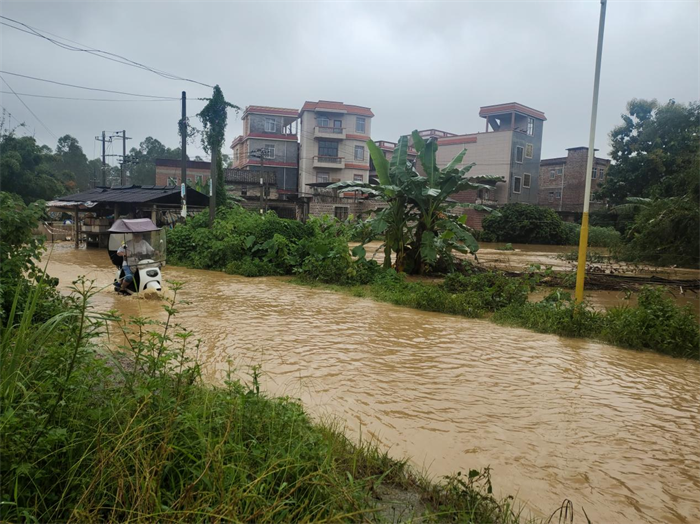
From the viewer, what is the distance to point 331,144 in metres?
48.2

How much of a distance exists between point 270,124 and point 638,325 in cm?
4725

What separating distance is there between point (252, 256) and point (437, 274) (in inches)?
233

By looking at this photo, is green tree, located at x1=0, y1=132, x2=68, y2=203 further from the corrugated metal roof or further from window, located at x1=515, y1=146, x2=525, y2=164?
window, located at x1=515, y1=146, x2=525, y2=164

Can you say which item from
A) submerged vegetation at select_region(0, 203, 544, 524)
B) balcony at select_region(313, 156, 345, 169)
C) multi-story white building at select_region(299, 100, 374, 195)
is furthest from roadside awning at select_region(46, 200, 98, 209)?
balcony at select_region(313, 156, 345, 169)

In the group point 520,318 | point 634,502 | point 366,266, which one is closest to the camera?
point 634,502

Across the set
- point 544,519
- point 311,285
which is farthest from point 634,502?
point 311,285

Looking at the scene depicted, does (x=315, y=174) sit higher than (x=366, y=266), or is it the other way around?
(x=315, y=174)

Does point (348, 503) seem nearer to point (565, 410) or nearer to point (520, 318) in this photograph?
point (565, 410)

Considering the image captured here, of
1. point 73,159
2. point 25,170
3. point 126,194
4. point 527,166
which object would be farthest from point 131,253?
point 73,159

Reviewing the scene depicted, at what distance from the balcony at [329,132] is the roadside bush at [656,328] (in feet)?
136

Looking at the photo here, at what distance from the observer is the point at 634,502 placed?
3338mm

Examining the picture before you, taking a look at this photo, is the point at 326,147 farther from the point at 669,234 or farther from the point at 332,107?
the point at 669,234

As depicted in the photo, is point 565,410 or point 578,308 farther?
point 578,308

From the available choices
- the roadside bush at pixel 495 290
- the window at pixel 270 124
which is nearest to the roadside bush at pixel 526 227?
the window at pixel 270 124
